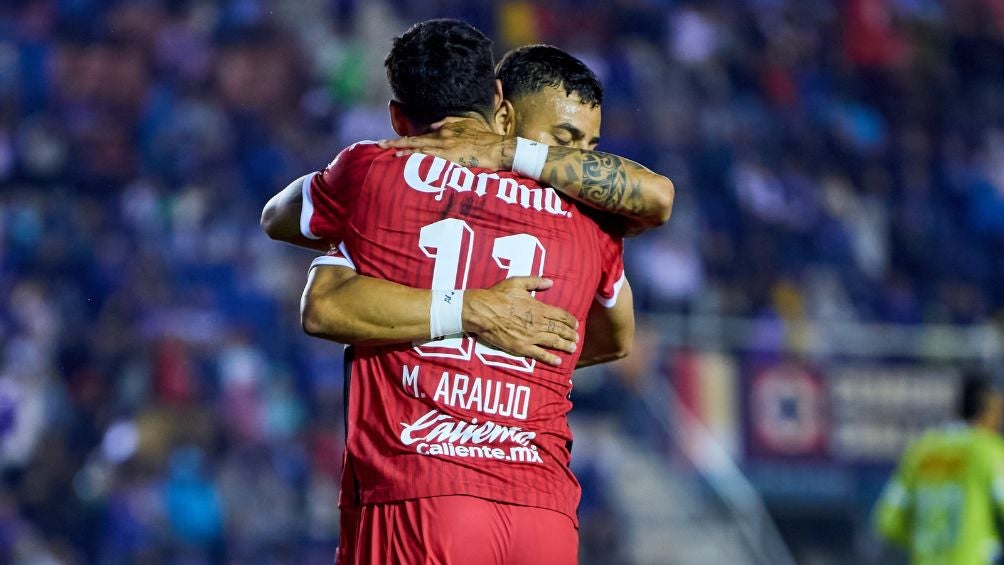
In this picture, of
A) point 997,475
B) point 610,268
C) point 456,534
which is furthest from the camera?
point 997,475

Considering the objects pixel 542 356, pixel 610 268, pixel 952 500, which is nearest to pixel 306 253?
pixel 952 500

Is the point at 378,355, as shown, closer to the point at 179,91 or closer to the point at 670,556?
the point at 670,556

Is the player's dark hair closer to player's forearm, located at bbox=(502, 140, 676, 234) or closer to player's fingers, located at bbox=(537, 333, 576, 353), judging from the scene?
player's forearm, located at bbox=(502, 140, 676, 234)

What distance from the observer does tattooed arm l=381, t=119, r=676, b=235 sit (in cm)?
312

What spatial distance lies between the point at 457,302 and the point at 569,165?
46cm

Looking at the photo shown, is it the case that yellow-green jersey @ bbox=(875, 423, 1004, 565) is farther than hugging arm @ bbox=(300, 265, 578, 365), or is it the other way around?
yellow-green jersey @ bbox=(875, 423, 1004, 565)

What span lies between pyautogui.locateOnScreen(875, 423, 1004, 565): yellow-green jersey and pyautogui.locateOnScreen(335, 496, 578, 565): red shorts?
4645mm

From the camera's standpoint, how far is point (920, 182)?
13.9 m

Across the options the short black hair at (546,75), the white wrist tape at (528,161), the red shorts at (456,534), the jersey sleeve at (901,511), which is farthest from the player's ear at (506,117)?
the jersey sleeve at (901,511)

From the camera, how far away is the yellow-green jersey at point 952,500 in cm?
694

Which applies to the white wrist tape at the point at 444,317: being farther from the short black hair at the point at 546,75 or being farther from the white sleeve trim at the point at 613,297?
the short black hair at the point at 546,75

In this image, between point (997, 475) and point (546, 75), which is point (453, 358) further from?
point (997, 475)

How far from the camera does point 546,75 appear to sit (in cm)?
341

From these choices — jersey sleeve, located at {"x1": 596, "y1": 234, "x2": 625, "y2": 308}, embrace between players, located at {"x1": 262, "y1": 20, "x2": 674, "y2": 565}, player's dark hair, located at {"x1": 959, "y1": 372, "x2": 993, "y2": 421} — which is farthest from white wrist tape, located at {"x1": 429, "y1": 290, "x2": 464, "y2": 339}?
player's dark hair, located at {"x1": 959, "y1": 372, "x2": 993, "y2": 421}
